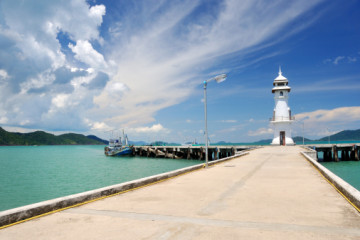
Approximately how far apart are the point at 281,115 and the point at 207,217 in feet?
157

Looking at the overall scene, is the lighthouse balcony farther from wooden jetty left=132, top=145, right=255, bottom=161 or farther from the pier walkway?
the pier walkway

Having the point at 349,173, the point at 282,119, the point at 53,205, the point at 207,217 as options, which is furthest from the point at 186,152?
the point at 207,217

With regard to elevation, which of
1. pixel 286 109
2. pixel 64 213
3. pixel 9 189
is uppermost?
pixel 286 109

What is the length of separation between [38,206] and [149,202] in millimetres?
2961

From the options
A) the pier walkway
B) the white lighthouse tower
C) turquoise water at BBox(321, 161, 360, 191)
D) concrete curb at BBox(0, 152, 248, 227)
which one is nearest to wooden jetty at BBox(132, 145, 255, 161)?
the white lighthouse tower

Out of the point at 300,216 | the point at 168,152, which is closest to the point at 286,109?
the point at 168,152

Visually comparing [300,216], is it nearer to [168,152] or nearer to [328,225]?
[328,225]

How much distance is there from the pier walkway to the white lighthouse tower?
4217 cm

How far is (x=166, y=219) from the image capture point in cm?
583

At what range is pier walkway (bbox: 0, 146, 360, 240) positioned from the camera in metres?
4.93

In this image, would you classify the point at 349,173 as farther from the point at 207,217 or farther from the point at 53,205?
the point at 53,205

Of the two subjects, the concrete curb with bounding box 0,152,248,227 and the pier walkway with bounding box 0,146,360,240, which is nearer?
the pier walkway with bounding box 0,146,360,240

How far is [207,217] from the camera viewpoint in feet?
19.5

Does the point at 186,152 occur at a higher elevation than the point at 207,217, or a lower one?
lower
